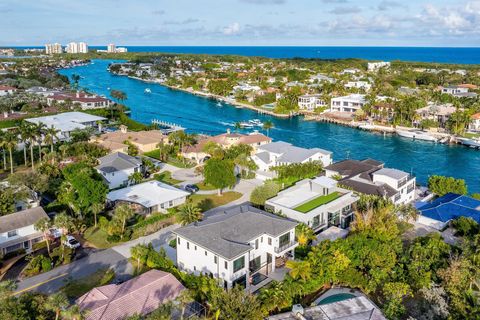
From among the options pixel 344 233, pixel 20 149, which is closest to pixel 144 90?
pixel 20 149

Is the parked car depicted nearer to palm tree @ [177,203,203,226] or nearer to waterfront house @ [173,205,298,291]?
palm tree @ [177,203,203,226]

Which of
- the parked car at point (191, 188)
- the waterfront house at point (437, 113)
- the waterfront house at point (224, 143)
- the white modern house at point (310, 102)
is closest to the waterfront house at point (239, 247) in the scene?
the parked car at point (191, 188)

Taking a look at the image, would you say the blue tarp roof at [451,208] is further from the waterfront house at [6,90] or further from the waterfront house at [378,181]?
the waterfront house at [6,90]

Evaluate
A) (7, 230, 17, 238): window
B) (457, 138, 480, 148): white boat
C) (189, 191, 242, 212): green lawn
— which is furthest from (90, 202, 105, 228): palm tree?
(457, 138, 480, 148): white boat

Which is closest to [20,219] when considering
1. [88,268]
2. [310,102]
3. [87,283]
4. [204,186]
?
[88,268]

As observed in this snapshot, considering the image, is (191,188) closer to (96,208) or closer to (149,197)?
(149,197)
